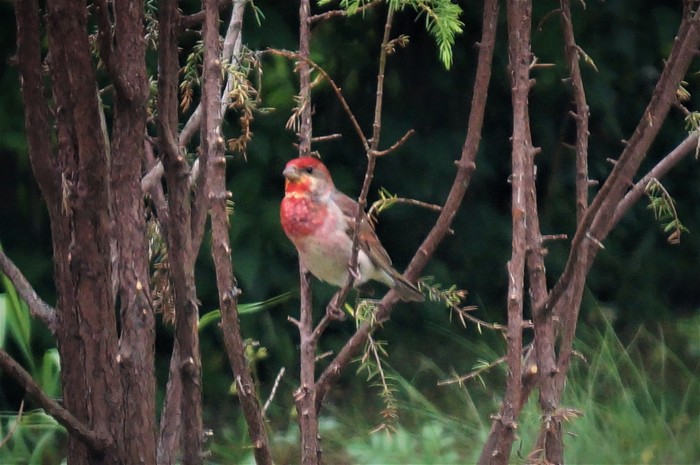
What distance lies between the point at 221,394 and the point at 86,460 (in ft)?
7.45

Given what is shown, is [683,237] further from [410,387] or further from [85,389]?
[85,389]

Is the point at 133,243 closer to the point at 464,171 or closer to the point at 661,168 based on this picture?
the point at 464,171

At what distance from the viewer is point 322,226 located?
318 centimetres

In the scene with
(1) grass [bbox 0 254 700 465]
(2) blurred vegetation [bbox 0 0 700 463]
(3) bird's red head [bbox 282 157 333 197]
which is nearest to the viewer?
(3) bird's red head [bbox 282 157 333 197]

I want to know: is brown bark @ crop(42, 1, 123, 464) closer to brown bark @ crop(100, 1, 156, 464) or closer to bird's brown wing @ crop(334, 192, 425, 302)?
brown bark @ crop(100, 1, 156, 464)

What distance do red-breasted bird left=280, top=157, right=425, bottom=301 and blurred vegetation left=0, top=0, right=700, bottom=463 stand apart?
0.56m

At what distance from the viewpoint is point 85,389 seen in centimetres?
199

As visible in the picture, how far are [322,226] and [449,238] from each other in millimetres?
1582

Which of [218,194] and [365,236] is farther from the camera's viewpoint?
[365,236]

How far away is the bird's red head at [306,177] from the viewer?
2.96 m

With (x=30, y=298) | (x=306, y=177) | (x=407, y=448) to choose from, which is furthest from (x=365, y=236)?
(x=30, y=298)

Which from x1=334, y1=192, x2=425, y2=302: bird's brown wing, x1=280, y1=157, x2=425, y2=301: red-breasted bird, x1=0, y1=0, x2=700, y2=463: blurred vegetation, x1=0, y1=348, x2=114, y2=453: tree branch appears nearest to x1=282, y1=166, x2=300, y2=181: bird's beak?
x1=280, y1=157, x2=425, y2=301: red-breasted bird

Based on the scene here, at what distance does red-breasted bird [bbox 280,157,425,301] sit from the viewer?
3.09m

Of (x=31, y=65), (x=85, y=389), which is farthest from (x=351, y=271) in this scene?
(x=31, y=65)
